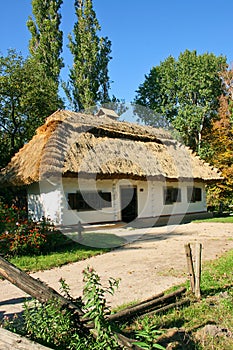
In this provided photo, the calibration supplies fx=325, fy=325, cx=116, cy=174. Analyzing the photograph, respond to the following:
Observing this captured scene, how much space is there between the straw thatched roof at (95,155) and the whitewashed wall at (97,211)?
81cm

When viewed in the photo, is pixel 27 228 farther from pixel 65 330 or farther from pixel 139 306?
pixel 65 330

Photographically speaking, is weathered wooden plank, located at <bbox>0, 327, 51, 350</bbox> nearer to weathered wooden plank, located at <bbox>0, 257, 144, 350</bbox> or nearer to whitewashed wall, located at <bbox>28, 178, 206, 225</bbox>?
weathered wooden plank, located at <bbox>0, 257, 144, 350</bbox>

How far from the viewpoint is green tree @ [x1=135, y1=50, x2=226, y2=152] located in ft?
96.8

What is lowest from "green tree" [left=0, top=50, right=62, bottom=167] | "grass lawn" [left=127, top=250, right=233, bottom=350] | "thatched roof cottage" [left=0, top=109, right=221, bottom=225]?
"grass lawn" [left=127, top=250, right=233, bottom=350]

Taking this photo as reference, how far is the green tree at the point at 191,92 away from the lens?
29500 mm

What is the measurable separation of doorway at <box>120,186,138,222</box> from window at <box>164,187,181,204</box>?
2.17m

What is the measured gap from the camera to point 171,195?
19.6m

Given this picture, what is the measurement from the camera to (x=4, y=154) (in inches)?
808

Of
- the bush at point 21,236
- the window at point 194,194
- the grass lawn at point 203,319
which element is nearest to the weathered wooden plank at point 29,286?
the grass lawn at point 203,319

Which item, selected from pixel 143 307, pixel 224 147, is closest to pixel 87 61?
pixel 224 147

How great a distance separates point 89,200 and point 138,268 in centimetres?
834

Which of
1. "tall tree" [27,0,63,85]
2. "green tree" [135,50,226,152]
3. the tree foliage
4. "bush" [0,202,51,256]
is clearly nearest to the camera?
"bush" [0,202,51,256]

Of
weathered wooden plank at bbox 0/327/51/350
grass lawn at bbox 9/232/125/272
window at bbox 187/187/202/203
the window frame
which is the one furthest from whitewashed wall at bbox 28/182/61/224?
weathered wooden plank at bbox 0/327/51/350

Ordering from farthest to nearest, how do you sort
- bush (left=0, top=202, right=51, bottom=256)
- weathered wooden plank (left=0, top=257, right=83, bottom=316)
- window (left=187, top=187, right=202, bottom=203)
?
1. window (left=187, top=187, right=202, bottom=203)
2. bush (left=0, top=202, right=51, bottom=256)
3. weathered wooden plank (left=0, top=257, right=83, bottom=316)
